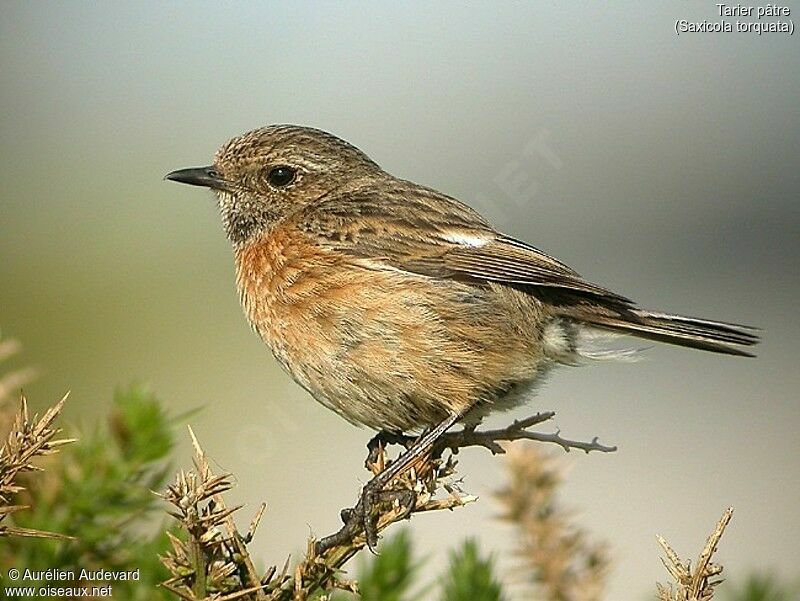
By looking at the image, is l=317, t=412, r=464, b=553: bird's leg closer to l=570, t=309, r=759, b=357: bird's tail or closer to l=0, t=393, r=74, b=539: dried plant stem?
l=0, t=393, r=74, b=539: dried plant stem

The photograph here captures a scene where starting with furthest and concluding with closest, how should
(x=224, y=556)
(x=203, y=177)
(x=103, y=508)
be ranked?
(x=203, y=177) → (x=103, y=508) → (x=224, y=556)

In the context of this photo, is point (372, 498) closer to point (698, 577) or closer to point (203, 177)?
point (698, 577)

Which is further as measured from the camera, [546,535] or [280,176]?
[280,176]

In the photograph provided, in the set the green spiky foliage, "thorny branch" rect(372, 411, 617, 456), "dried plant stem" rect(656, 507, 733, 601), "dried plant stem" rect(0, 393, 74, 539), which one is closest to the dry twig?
"thorny branch" rect(372, 411, 617, 456)

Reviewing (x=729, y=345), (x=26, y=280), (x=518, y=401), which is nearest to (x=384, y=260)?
(x=518, y=401)

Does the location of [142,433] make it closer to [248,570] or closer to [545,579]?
[248,570]

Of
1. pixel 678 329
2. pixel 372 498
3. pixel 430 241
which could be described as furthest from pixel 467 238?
pixel 372 498
